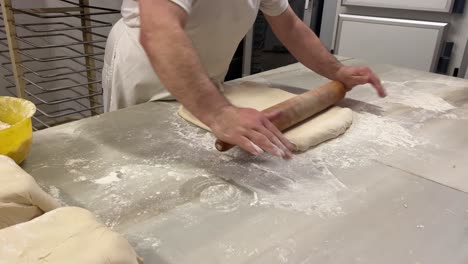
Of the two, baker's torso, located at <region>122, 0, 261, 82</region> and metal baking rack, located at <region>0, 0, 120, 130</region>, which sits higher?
baker's torso, located at <region>122, 0, 261, 82</region>

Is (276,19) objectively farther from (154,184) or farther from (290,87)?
(154,184)

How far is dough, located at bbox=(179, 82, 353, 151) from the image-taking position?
0.95m

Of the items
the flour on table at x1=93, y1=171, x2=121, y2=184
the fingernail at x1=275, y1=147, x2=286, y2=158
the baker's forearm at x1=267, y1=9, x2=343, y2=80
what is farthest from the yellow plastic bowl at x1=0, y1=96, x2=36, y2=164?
the baker's forearm at x1=267, y1=9, x2=343, y2=80

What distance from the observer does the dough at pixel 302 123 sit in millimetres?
952

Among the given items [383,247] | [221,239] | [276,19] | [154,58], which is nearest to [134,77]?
[154,58]

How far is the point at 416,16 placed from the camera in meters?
2.16

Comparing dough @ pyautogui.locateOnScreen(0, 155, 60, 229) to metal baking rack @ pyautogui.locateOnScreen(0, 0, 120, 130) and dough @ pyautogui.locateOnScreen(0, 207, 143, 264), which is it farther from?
metal baking rack @ pyautogui.locateOnScreen(0, 0, 120, 130)

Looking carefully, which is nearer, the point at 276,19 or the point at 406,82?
the point at 276,19

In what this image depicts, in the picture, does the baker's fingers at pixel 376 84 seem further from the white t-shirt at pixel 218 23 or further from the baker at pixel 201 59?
the white t-shirt at pixel 218 23

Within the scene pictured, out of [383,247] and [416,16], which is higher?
[416,16]

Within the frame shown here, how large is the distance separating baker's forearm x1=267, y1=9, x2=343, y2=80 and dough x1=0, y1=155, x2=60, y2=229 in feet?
3.38

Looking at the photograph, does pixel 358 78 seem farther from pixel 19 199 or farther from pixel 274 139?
pixel 19 199

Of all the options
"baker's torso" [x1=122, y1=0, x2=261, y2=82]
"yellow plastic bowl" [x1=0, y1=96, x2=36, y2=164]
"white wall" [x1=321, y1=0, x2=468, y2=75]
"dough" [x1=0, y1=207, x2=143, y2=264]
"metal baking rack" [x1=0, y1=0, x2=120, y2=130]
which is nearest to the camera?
"dough" [x1=0, y1=207, x2=143, y2=264]

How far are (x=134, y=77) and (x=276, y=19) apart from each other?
54cm
